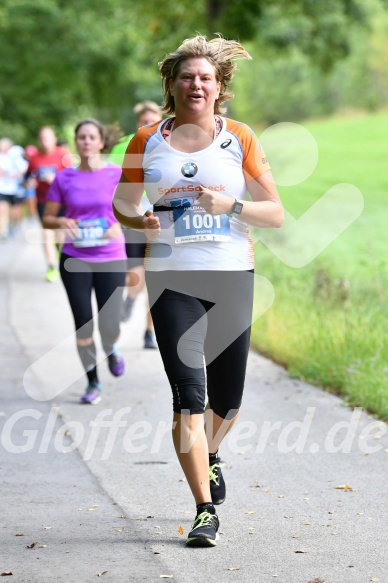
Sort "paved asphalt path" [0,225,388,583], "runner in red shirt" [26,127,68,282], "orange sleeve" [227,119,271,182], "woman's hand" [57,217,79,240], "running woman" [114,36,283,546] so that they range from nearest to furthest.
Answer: "paved asphalt path" [0,225,388,583] → "running woman" [114,36,283,546] → "orange sleeve" [227,119,271,182] → "woman's hand" [57,217,79,240] → "runner in red shirt" [26,127,68,282]

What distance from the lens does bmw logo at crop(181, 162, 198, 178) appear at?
506 centimetres

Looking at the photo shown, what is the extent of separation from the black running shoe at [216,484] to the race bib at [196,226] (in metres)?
1.11

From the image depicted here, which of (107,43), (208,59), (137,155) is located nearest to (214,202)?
(137,155)

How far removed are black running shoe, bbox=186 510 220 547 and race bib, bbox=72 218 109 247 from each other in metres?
3.79

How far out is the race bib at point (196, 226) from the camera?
5074 millimetres

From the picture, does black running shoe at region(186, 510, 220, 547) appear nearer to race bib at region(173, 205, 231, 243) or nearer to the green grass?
race bib at region(173, 205, 231, 243)

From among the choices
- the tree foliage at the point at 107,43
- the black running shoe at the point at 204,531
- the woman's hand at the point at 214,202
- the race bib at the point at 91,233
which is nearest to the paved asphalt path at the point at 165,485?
the black running shoe at the point at 204,531

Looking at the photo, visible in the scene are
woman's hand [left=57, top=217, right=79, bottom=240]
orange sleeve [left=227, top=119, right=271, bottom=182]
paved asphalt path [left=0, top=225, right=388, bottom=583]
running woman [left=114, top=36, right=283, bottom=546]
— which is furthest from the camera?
woman's hand [left=57, top=217, right=79, bottom=240]

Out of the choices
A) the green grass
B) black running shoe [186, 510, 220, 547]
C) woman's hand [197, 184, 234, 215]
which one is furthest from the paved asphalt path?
woman's hand [197, 184, 234, 215]

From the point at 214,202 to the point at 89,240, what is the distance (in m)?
3.71

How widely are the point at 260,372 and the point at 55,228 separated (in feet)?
7.33

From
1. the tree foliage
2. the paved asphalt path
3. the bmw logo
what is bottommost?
the paved asphalt path

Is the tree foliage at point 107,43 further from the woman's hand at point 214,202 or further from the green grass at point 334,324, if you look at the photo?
the woman's hand at point 214,202

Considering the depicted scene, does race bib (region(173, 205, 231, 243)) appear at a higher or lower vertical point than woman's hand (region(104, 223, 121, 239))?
higher
